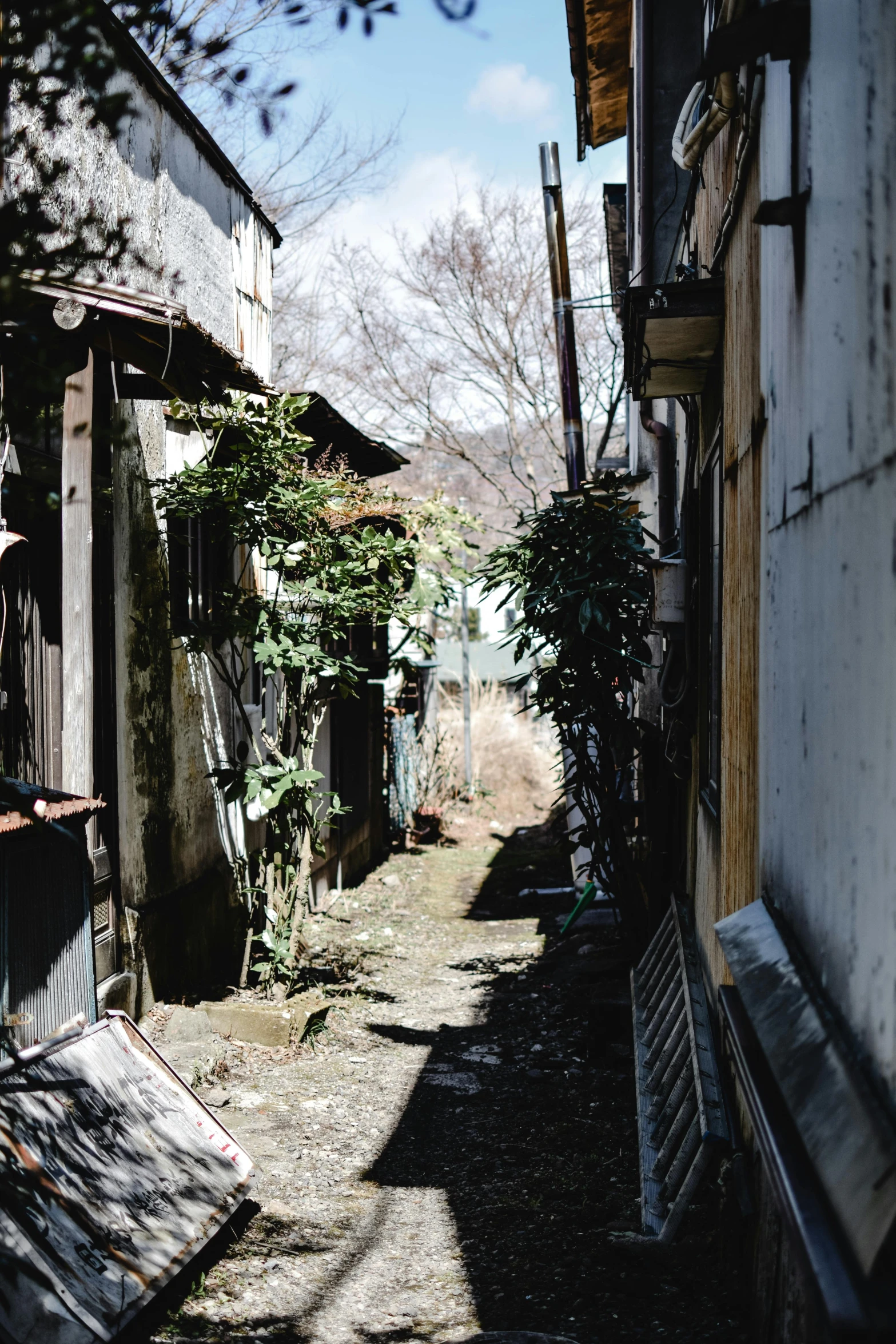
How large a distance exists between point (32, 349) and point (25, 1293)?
2405mm

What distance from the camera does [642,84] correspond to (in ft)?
25.4

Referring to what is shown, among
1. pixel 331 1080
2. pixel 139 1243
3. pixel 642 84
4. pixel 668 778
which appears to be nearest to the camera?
pixel 139 1243

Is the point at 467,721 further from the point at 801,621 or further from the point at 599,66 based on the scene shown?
the point at 801,621

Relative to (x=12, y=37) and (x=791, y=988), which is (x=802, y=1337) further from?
(x=12, y=37)

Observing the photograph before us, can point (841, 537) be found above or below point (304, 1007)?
above

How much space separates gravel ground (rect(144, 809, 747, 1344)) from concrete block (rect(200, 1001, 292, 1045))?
0.27 ft

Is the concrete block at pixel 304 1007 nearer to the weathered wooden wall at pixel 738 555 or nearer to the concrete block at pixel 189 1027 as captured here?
the concrete block at pixel 189 1027

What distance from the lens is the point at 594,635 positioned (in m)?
6.55

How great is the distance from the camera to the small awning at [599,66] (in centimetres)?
930

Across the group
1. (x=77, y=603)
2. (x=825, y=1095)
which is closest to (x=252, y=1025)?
(x=77, y=603)

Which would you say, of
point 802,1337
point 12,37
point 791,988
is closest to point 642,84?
point 12,37

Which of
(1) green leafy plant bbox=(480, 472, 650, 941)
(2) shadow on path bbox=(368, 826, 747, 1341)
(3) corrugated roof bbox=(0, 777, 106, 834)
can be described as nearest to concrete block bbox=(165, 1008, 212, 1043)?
(2) shadow on path bbox=(368, 826, 747, 1341)

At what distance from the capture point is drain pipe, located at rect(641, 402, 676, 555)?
7977mm

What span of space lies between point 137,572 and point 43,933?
2859 mm
